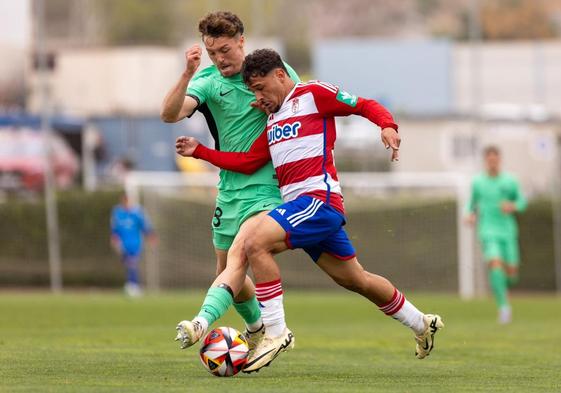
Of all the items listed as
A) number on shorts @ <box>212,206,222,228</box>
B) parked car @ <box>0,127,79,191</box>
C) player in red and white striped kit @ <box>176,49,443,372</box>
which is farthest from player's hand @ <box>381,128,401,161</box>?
parked car @ <box>0,127,79,191</box>

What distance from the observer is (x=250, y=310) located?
9555 millimetres

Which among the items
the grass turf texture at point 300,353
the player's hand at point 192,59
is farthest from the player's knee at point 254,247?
the player's hand at point 192,59

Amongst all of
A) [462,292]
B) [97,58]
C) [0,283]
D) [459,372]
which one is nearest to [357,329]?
[459,372]

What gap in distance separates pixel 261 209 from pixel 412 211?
1814 cm

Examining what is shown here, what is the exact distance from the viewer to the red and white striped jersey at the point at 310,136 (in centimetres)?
888

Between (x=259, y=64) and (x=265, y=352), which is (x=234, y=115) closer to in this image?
(x=259, y=64)

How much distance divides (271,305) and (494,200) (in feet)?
31.8

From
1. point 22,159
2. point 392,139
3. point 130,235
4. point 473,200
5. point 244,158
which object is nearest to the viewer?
point 392,139

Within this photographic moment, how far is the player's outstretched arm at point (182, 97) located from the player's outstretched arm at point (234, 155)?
197mm

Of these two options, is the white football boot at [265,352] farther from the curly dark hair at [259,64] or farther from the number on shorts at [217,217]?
the curly dark hair at [259,64]

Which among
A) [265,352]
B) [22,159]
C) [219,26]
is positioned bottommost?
[22,159]

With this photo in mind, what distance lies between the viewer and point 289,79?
29.6 ft

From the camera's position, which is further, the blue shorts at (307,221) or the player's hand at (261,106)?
the player's hand at (261,106)

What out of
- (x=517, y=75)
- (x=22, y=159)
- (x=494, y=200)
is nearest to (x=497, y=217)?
(x=494, y=200)
